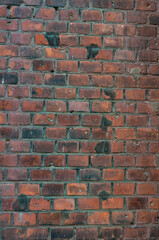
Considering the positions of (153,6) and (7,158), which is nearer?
(7,158)

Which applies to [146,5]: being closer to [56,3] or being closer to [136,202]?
[56,3]

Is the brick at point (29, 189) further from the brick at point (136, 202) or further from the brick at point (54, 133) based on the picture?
the brick at point (136, 202)

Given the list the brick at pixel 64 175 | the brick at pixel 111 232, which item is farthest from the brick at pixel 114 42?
the brick at pixel 111 232

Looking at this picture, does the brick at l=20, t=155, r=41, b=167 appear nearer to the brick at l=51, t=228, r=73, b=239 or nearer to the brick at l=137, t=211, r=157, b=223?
the brick at l=51, t=228, r=73, b=239

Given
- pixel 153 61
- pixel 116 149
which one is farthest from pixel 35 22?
pixel 116 149

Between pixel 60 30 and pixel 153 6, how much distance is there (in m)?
0.67

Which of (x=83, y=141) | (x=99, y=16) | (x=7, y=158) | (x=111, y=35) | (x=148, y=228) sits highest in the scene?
(x=99, y=16)

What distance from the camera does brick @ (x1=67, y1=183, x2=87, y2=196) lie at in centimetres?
151

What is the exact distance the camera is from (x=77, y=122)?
5.05 ft

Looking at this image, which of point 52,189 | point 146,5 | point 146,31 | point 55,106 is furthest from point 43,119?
point 146,5

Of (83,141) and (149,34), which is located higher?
(149,34)

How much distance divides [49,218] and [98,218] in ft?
1.04

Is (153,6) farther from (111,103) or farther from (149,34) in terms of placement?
(111,103)

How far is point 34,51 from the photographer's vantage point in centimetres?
154
